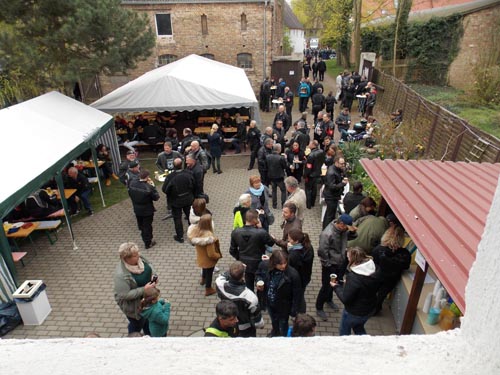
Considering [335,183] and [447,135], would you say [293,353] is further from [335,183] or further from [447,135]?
[447,135]

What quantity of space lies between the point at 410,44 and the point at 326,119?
13690 millimetres

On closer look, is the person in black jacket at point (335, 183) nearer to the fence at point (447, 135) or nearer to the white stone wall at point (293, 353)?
the fence at point (447, 135)

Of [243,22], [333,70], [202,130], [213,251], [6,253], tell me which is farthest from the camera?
[333,70]

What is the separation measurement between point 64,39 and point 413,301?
41.9 ft

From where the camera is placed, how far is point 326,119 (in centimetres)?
1096

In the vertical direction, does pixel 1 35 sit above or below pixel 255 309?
above

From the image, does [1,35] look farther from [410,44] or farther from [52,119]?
[410,44]

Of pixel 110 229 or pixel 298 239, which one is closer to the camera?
pixel 298 239

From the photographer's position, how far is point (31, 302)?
5.50m

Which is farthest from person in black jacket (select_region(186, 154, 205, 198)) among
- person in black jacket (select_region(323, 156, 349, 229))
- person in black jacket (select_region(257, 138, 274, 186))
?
person in black jacket (select_region(323, 156, 349, 229))

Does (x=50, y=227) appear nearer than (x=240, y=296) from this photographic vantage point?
No

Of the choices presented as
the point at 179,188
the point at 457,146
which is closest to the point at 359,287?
the point at 179,188

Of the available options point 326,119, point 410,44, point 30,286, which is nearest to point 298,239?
point 30,286

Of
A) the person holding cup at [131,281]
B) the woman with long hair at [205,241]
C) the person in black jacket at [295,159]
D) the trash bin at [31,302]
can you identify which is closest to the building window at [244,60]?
the person in black jacket at [295,159]
